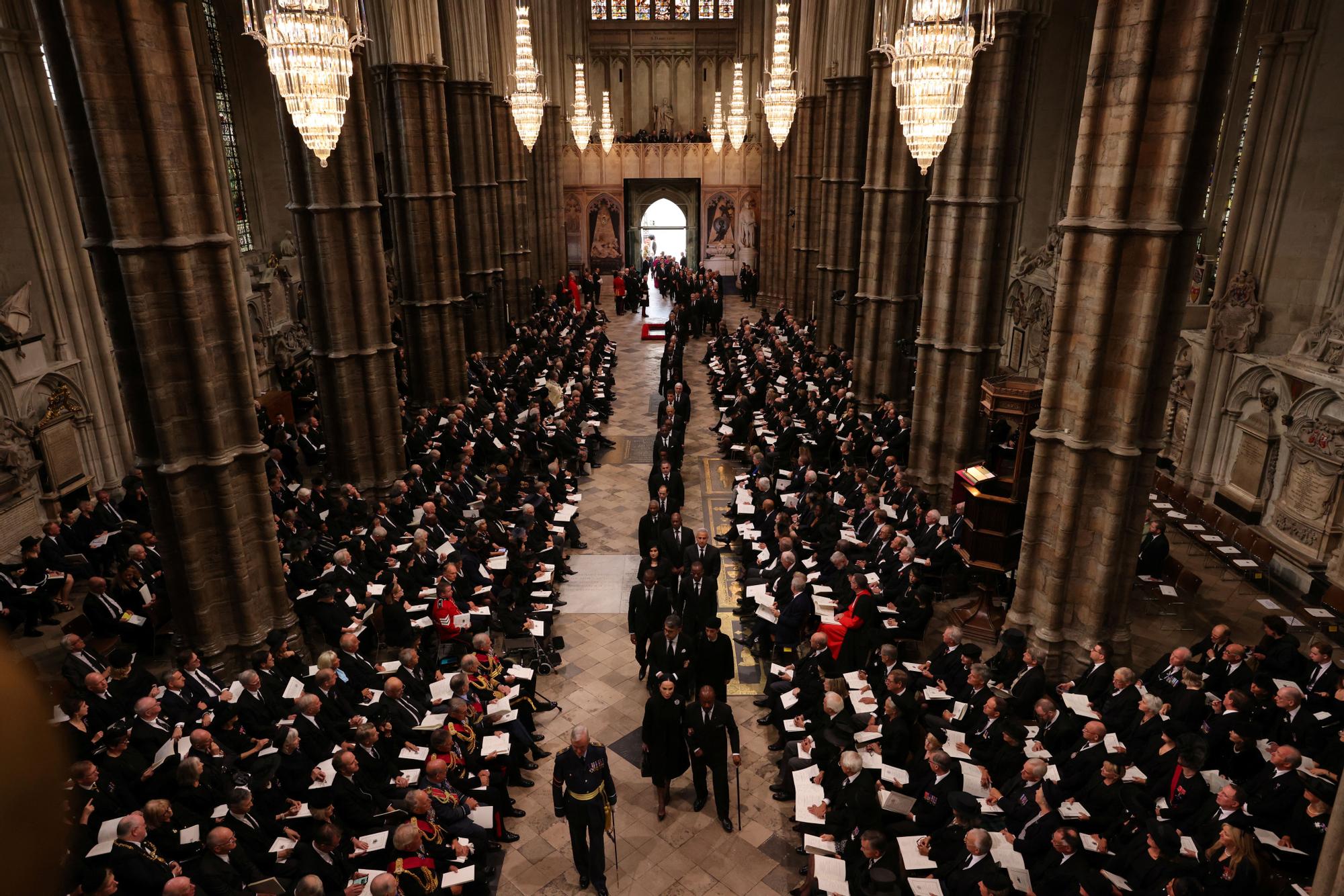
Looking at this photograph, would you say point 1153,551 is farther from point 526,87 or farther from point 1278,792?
point 526,87

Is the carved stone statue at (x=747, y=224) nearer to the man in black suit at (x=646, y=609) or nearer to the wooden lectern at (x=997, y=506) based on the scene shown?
the wooden lectern at (x=997, y=506)

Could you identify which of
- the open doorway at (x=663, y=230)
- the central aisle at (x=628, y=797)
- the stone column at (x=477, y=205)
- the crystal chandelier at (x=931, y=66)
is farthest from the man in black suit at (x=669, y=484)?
Result: the open doorway at (x=663, y=230)

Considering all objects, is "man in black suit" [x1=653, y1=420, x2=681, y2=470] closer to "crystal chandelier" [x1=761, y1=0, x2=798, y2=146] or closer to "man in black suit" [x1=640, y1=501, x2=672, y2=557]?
"man in black suit" [x1=640, y1=501, x2=672, y2=557]

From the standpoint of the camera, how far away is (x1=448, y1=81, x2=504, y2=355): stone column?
80.2 ft

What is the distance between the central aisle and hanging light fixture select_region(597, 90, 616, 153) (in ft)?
89.7

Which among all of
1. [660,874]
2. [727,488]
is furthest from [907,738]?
[727,488]

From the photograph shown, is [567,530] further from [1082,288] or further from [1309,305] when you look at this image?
[1309,305]

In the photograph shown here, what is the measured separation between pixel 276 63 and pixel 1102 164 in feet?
31.5

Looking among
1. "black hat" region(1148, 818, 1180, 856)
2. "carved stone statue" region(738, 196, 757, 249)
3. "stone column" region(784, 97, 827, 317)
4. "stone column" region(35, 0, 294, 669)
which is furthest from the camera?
"carved stone statue" region(738, 196, 757, 249)

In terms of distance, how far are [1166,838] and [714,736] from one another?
4.03 metres

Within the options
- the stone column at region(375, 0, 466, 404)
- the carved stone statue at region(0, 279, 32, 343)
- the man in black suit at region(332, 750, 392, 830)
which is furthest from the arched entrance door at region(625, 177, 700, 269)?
the man in black suit at region(332, 750, 392, 830)

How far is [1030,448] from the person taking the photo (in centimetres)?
1316

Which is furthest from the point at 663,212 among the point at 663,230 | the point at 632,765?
the point at 632,765

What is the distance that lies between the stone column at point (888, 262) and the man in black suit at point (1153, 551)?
7.20 m
